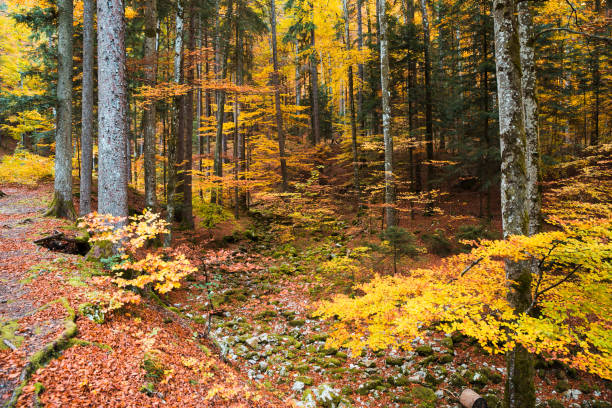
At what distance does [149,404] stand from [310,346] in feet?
15.5

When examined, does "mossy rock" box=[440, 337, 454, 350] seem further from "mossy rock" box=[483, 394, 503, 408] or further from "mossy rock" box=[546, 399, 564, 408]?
"mossy rock" box=[546, 399, 564, 408]

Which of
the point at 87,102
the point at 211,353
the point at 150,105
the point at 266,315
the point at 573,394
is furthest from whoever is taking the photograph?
the point at 150,105

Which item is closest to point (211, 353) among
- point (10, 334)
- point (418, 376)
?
point (10, 334)

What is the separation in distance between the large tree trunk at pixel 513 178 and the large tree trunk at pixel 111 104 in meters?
7.12

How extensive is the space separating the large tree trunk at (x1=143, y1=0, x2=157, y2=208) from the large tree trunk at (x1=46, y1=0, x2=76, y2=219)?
91.2 inches

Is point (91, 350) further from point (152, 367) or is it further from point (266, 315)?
point (266, 315)

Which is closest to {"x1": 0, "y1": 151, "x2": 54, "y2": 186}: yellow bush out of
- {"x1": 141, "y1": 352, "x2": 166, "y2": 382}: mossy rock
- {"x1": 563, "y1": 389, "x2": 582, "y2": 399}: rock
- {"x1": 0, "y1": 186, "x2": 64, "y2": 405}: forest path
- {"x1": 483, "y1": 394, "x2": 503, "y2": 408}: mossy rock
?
{"x1": 0, "y1": 186, "x2": 64, "y2": 405}: forest path

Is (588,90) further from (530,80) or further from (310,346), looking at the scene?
(310,346)

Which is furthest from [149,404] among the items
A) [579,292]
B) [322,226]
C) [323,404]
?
[322,226]

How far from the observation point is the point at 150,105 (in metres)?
9.71

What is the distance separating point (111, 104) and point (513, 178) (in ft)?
25.0

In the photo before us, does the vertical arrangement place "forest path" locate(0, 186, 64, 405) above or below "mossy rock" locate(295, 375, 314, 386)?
above

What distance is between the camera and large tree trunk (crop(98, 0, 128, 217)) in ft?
16.6

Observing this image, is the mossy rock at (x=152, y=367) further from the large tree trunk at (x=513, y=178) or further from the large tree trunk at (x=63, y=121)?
the large tree trunk at (x=63, y=121)
